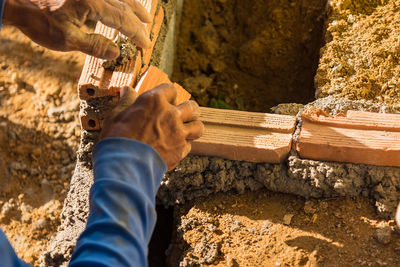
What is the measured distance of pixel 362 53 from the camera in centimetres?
294

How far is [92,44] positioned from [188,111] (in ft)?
1.92

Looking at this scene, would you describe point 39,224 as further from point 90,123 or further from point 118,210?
point 118,210

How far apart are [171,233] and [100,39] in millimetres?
1357

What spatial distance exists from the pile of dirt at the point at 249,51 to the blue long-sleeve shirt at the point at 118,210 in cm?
212

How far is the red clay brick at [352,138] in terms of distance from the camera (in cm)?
233

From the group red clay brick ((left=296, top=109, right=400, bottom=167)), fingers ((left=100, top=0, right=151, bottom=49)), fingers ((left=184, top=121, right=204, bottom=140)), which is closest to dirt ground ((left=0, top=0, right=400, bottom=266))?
red clay brick ((left=296, top=109, right=400, bottom=167))

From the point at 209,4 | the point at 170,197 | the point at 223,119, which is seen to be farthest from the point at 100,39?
the point at 209,4

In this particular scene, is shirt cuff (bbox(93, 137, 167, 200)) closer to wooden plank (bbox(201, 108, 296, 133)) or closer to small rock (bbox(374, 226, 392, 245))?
wooden plank (bbox(201, 108, 296, 133))

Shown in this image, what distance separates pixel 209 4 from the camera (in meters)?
4.26

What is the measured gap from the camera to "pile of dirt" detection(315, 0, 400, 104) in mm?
2801

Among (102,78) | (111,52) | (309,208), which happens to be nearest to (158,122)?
(111,52)

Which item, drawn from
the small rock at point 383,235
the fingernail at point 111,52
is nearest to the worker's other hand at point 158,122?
the fingernail at point 111,52

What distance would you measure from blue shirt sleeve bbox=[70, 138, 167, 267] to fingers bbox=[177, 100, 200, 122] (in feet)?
0.99

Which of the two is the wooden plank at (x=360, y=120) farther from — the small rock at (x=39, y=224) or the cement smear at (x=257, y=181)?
the small rock at (x=39, y=224)
